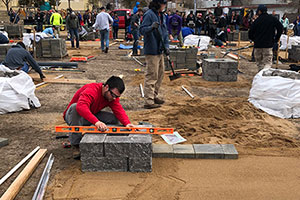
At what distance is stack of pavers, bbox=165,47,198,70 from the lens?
910 cm

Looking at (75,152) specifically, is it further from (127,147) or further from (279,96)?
(279,96)

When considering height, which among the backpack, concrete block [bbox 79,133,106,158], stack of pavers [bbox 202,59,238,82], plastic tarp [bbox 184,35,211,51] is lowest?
concrete block [bbox 79,133,106,158]

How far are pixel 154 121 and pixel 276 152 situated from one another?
6.49 feet

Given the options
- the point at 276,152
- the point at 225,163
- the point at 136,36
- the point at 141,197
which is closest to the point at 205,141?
the point at 225,163

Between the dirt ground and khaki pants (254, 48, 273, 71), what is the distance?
52.2 inches

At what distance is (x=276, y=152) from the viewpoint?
3842 millimetres

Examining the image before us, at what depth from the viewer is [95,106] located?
142 inches

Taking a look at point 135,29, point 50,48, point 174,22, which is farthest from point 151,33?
point 174,22

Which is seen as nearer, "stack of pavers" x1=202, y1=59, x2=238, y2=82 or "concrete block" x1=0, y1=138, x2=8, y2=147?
"concrete block" x1=0, y1=138, x2=8, y2=147

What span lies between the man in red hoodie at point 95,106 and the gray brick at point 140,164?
0.50 m

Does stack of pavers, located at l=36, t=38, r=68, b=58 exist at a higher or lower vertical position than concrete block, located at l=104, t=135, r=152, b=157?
higher

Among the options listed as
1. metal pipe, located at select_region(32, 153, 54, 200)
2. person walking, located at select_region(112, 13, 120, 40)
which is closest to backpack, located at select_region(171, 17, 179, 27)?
person walking, located at select_region(112, 13, 120, 40)

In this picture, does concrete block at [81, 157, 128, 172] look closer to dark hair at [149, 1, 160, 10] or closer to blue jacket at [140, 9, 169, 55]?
blue jacket at [140, 9, 169, 55]

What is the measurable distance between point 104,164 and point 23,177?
0.85 m
